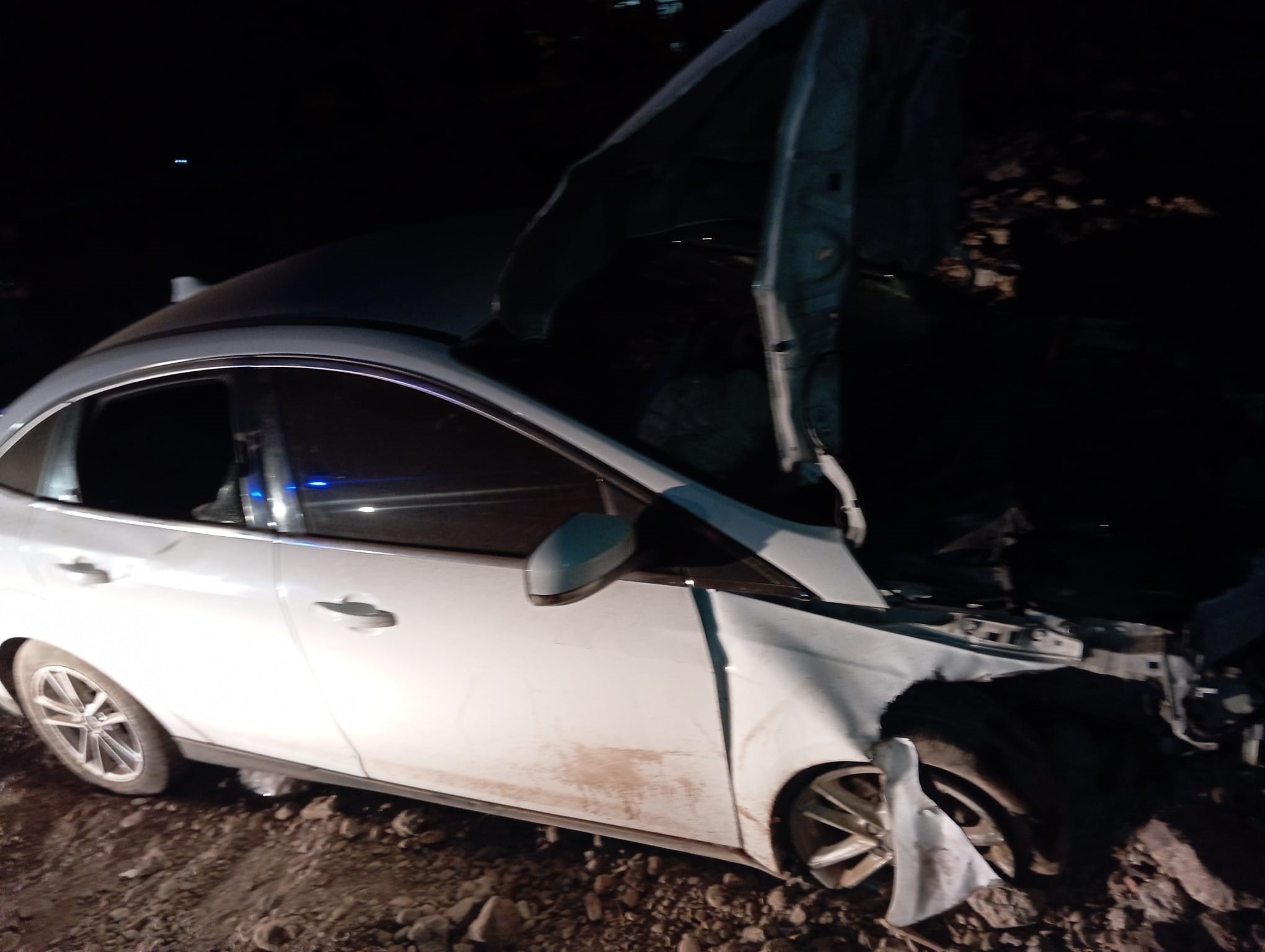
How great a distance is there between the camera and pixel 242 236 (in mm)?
7824

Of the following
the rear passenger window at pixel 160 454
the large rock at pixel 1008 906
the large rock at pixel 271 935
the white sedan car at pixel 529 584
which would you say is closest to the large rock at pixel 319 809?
the white sedan car at pixel 529 584

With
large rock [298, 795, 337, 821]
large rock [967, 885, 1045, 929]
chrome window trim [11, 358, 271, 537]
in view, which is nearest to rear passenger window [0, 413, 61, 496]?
chrome window trim [11, 358, 271, 537]

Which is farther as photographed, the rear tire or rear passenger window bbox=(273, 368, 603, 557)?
the rear tire

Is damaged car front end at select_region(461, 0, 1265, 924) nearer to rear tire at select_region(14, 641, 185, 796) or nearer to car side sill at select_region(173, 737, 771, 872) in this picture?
car side sill at select_region(173, 737, 771, 872)

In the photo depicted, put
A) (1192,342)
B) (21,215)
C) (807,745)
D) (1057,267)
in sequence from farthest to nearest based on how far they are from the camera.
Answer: (21,215)
(1057,267)
(1192,342)
(807,745)

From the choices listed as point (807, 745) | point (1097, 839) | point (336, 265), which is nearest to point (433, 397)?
point (336, 265)

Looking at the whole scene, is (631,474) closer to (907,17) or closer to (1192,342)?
(907,17)

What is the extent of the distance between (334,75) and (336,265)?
778 centimetres

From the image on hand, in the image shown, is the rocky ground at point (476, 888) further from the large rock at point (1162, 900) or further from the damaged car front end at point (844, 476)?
the damaged car front end at point (844, 476)

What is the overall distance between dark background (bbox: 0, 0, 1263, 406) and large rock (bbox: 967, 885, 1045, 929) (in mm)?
4124

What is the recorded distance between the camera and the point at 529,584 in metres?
2.07

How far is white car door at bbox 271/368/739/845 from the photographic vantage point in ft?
7.66

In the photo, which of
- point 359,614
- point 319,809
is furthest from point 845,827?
point 319,809

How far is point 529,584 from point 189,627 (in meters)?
1.27
